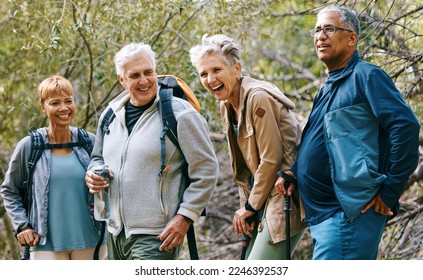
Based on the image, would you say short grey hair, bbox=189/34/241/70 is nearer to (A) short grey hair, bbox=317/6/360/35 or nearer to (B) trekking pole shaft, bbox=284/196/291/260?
(A) short grey hair, bbox=317/6/360/35

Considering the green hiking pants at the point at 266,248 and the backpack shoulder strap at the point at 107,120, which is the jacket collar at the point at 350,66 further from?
the backpack shoulder strap at the point at 107,120

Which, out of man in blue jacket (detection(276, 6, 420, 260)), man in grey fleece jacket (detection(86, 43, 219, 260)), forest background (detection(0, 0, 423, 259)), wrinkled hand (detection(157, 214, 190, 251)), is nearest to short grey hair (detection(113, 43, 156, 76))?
man in grey fleece jacket (detection(86, 43, 219, 260))

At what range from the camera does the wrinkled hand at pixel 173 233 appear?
12.9 feet

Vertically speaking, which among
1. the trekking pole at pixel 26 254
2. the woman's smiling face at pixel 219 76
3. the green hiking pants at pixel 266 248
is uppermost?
the woman's smiling face at pixel 219 76

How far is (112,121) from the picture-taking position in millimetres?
4188

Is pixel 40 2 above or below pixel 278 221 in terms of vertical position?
above

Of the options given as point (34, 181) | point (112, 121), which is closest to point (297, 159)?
point (112, 121)

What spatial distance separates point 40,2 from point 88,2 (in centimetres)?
52

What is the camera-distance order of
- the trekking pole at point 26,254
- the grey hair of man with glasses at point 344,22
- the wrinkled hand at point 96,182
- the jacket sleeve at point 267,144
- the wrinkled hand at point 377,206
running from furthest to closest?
the trekking pole at point 26,254 → the wrinkled hand at point 96,182 → the jacket sleeve at point 267,144 → the grey hair of man with glasses at point 344,22 → the wrinkled hand at point 377,206

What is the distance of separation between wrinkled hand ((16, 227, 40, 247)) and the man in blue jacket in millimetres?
1437

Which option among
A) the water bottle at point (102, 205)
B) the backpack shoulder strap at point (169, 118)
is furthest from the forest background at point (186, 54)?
the water bottle at point (102, 205)

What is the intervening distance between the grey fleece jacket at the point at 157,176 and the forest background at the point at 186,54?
74.3 inches

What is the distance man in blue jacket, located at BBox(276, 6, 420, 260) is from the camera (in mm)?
3543
